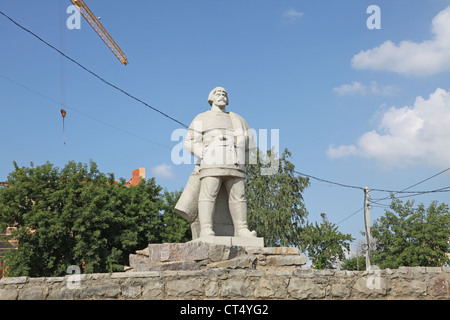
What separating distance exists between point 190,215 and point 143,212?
510 inches

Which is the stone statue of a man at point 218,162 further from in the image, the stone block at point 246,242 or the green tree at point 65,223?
the green tree at point 65,223

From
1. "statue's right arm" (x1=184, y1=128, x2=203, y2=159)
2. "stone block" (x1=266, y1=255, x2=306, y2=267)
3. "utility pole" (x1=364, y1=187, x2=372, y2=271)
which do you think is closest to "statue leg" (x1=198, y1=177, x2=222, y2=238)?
"statue's right arm" (x1=184, y1=128, x2=203, y2=159)

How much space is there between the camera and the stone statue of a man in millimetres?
9461

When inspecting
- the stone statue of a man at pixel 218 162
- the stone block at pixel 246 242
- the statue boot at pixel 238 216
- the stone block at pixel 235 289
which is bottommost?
the stone block at pixel 235 289

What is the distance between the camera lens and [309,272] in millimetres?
6730

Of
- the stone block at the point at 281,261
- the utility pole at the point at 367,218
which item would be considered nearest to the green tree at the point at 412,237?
the utility pole at the point at 367,218

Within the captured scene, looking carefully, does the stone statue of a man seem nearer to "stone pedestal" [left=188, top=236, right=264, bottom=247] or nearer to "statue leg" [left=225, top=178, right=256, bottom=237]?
"statue leg" [left=225, top=178, right=256, bottom=237]

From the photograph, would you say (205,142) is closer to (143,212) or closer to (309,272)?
(309,272)

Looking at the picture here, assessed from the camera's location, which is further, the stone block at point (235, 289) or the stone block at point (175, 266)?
the stone block at point (175, 266)

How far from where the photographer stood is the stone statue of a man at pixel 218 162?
372 inches

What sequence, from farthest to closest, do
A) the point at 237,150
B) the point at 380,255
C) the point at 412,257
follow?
the point at 380,255 → the point at 412,257 → the point at 237,150

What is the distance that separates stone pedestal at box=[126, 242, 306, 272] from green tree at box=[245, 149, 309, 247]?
21267 millimetres

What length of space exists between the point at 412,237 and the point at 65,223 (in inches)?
595

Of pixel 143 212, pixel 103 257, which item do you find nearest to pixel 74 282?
pixel 103 257
